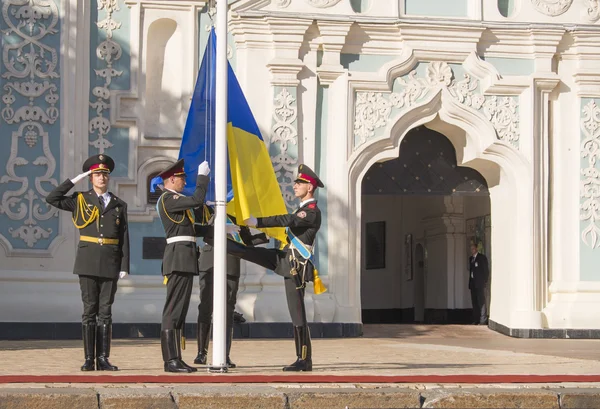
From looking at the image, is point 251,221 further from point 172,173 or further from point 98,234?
point 98,234

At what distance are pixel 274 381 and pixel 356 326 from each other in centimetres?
980

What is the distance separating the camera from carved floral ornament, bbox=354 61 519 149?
21.8 meters

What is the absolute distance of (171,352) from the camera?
12.7 m

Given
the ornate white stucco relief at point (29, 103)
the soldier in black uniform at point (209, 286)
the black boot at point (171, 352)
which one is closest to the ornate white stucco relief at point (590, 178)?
the ornate white stucco relief at point (29, 103)

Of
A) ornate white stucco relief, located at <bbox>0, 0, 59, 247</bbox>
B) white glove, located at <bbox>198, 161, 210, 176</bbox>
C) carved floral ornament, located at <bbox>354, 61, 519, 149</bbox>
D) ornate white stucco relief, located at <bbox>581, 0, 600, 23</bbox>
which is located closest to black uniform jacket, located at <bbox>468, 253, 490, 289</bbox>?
carved floral ornament, located at <bbox>354, 61, 519, 149</bbox>

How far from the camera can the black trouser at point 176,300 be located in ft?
42.2

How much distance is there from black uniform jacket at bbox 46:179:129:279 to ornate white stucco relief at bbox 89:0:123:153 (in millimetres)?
7664

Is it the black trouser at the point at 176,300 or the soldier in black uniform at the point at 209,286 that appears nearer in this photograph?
the black trouser at the point at 176,300

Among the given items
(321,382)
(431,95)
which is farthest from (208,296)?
(431,95)

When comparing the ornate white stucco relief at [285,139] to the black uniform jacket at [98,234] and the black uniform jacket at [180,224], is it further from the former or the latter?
the black uniform jacket at [180,224]

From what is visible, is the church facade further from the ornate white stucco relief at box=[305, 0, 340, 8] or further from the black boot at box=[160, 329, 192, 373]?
the black boot at box=[160, 329, 192, 373]

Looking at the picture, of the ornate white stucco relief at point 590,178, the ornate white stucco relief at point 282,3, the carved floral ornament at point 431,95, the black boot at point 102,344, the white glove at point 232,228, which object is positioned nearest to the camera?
the black boot at point 102,344

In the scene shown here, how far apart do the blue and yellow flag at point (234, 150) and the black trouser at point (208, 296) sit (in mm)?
651

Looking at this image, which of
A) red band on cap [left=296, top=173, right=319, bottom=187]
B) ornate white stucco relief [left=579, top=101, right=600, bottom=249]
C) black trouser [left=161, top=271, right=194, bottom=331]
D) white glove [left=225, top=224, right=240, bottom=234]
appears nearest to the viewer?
black trouser [left=161, top=271, right=194, bottom=331]
